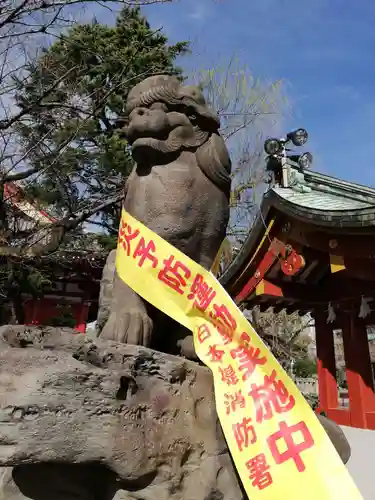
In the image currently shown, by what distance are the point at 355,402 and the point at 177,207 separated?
224 inches

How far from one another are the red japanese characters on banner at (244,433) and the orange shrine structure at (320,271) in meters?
3.41

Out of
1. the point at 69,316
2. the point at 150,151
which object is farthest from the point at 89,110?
the point at 150,151

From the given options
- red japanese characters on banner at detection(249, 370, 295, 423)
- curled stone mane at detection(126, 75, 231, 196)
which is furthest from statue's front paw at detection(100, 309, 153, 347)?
curled stone mane at detection(126, 75, 231, 196)

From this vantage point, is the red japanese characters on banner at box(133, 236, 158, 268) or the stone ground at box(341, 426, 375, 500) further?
the stone ground at box(341, 426, 375, 500)

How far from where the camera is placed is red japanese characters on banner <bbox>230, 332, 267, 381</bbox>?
60.8 inches

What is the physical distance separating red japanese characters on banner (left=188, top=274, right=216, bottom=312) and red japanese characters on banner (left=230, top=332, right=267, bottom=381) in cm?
20

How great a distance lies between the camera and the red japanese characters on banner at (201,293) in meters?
1.72

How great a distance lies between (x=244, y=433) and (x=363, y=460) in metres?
4.38

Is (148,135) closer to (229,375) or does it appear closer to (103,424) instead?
(229,375)

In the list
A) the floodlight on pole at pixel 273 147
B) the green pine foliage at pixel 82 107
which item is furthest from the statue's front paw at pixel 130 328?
the floodlight on pole at pixel 273 147

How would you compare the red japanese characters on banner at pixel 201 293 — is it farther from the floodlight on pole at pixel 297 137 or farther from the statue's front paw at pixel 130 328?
the floodlight on pole at pixel 297 137

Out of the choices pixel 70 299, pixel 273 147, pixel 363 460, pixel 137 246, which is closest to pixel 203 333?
pixel 137 246

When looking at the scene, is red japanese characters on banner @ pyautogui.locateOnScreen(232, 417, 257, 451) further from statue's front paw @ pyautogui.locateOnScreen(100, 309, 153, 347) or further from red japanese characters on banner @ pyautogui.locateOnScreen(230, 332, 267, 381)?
statue's front paw @ pyautogui.locateOnScreen(100, 309, 153, 347)

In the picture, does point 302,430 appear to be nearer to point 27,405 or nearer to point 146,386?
point 146,386
